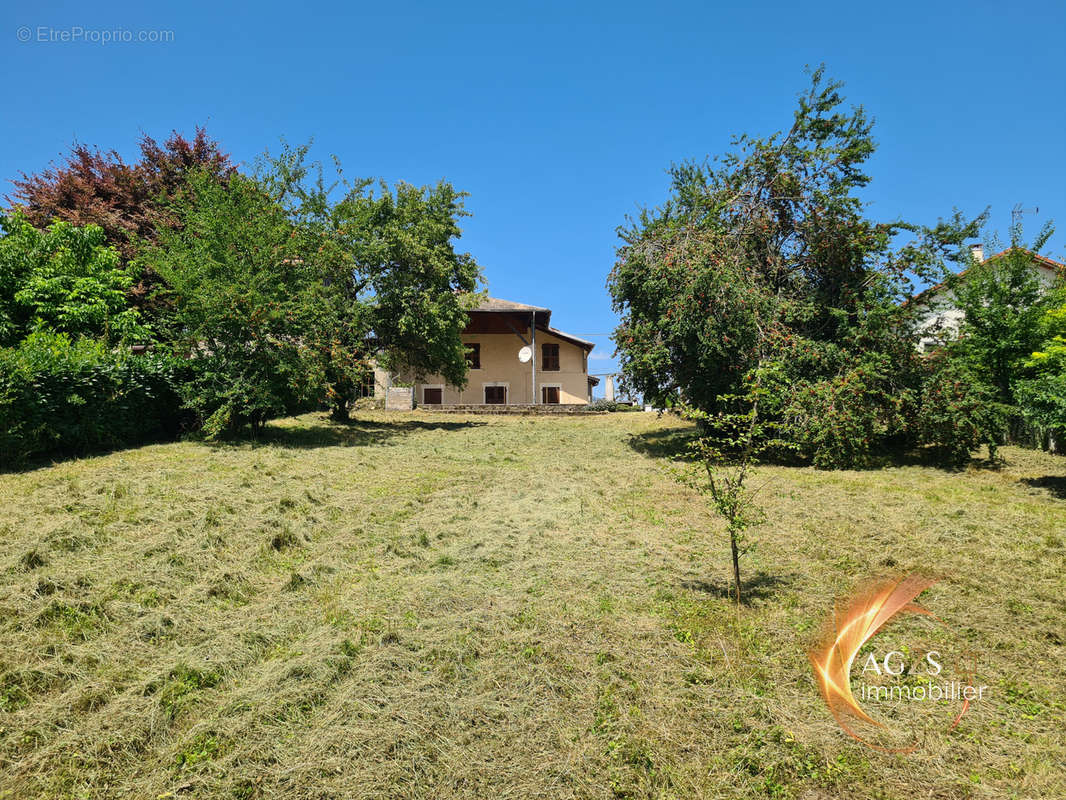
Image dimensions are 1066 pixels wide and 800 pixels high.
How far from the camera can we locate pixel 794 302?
531 inches

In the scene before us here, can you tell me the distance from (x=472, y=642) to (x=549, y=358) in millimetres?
26588

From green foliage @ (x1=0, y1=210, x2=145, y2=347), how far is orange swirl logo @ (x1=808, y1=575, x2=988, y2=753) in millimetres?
15457

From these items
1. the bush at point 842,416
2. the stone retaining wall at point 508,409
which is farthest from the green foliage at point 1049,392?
the stone retaining wall at point 508,409

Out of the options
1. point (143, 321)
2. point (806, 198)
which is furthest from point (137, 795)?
point (143, 321)

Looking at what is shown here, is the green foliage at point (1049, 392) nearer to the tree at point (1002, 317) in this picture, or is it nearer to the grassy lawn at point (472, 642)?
the grassy lawn at point (472, 642)

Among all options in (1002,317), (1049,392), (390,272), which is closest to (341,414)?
(390,272)

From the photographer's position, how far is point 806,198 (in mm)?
13508

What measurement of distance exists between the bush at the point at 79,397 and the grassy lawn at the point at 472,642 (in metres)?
1.20

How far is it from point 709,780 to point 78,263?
1799 centimetres

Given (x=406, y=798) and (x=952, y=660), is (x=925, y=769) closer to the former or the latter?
(x=952, y=660)

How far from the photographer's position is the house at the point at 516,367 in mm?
29734

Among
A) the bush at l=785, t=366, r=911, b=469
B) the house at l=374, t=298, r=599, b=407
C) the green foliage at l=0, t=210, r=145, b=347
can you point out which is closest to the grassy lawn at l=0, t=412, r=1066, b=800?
the bush at l=785, t=366, r=911, b=469

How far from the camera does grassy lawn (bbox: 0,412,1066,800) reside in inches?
129

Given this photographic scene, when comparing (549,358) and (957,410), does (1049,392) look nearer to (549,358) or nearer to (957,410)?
(957,410)
